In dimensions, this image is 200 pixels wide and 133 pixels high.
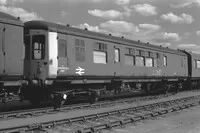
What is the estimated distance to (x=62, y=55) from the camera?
12883 mm

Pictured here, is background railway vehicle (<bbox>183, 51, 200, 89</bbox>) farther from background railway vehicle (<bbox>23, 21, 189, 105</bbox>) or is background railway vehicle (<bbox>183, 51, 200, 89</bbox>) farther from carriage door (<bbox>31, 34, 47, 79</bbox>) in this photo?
carriage door (<bbox>31, 34, 47, 79</bbox>)

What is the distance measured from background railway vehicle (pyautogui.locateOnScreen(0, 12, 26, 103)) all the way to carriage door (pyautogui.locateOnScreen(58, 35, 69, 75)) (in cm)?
216

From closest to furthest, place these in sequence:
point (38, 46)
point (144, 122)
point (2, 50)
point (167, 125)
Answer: point (167, 125) → point (144, 122) → point (2, 50) → point (38, 46)

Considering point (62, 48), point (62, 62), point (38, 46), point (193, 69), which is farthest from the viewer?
point (193, 69)

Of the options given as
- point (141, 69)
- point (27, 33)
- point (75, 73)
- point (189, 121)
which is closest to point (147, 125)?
point (189, 121)

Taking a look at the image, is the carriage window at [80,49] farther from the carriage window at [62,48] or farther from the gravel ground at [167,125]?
the gravel ground at [167,125]

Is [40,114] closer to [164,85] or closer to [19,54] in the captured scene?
[19,54]

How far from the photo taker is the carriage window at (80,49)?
1378cm

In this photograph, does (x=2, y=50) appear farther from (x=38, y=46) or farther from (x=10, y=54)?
(x=38, y=46)

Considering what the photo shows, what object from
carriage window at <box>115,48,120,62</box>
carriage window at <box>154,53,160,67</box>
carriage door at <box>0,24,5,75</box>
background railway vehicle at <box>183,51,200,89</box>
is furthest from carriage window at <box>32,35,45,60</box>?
background railway vehicle at <box>183,51,200,89</box>

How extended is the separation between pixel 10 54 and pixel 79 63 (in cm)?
406

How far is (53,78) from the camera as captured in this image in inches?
489

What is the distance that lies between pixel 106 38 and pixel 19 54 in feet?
20.3

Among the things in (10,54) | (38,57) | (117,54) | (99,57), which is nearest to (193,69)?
(117,54)
